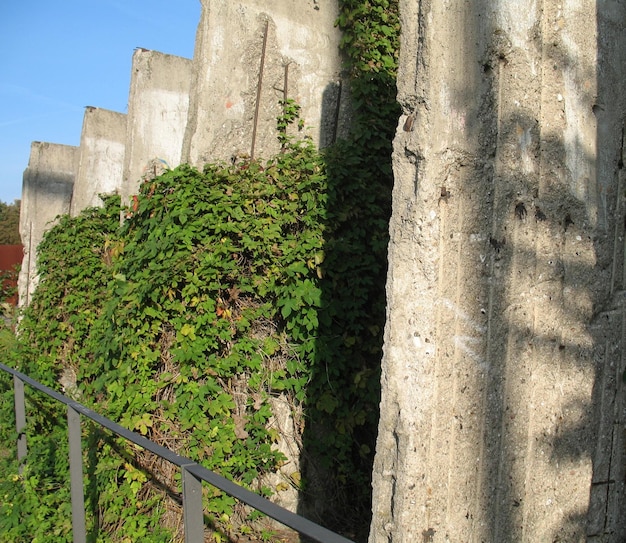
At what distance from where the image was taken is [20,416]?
16.7ft

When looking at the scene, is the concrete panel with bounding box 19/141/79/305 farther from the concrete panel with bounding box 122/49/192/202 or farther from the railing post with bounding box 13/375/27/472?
the railing post with bounding box 13/375/27/472

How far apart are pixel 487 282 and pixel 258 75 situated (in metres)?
3.78

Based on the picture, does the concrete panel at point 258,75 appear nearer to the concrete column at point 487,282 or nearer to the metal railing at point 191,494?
the metal railing at point 191,494

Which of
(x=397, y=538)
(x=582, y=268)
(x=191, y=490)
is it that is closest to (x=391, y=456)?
(x=397, y=538)

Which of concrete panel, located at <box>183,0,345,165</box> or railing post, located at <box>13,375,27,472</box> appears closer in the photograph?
railing post, located at <box>13,375,27,472</box>

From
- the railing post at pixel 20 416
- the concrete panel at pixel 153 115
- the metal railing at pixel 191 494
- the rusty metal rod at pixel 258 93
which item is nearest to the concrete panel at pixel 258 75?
the rusty metal rod at pixel 258 93

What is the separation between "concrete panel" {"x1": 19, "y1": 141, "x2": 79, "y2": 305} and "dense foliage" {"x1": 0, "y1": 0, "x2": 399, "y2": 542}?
554 centimetres

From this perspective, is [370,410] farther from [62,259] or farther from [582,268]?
[62,259]

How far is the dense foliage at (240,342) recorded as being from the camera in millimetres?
4457

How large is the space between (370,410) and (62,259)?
475 centimetres

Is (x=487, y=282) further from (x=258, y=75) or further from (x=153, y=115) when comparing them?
(x=153, y=115)

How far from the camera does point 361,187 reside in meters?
4.92

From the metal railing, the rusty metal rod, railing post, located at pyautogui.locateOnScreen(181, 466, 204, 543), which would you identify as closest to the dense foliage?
the rusty metal rod

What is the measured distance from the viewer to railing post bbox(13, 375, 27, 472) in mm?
5000
